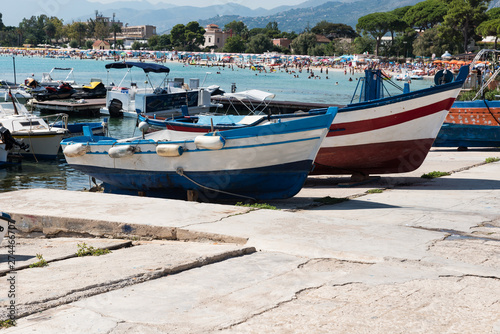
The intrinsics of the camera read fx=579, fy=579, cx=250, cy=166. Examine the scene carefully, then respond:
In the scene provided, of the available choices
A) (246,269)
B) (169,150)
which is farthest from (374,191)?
(246,269)

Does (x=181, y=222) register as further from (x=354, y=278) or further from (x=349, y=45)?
(x=349, y=45)

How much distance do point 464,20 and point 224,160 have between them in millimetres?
110558

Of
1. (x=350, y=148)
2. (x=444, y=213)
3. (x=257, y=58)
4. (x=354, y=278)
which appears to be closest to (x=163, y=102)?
(x=350, y=148)

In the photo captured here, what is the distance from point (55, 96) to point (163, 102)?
15.3m

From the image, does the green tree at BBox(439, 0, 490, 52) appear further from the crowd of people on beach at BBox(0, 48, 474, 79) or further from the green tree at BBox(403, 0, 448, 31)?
the green tree at BBox(403, 0, 448, 31)

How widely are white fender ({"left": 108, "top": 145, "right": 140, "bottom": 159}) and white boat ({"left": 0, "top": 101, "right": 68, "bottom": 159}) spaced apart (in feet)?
38.9

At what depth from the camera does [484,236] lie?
7887 mm

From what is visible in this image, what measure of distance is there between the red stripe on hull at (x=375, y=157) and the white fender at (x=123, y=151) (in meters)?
4.66

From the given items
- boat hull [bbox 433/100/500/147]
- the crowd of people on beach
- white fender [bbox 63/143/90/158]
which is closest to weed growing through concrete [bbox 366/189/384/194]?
white fender [bbox 63/143/90/158]

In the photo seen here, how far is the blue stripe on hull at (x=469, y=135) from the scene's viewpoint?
1945 cm

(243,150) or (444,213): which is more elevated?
(243,150)

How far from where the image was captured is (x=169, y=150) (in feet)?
38.8

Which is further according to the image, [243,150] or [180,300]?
[243,150]

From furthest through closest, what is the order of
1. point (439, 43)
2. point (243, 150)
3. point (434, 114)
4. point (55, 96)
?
point (439, 43)
point (55, 96)
point (434, 114)
point (243, 150)
